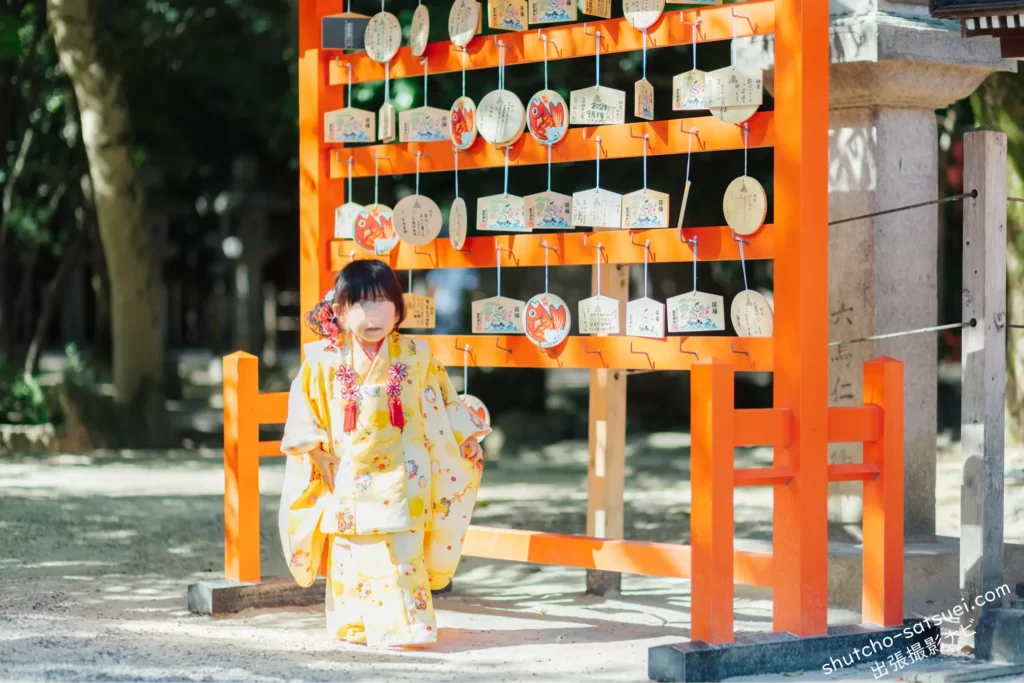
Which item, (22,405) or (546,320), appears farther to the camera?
(22,405)

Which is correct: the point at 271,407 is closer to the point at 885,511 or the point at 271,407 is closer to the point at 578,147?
the point at 578,147

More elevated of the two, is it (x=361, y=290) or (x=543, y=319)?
(x=361, y=290)

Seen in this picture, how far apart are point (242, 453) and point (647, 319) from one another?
6.20 ft

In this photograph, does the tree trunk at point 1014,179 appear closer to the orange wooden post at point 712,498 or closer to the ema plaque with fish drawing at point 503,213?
the ema plaque with fish drawing at point 503,213

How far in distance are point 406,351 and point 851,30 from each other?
8.01 feet

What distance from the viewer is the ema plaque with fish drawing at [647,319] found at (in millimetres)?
5418

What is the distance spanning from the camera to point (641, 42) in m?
5.62

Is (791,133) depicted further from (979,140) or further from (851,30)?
(851,30)

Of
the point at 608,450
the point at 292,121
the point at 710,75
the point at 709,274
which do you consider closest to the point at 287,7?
the point at 292,121

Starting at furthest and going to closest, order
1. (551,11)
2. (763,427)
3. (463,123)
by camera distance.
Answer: (463,123) < (551,11) < (763,427)

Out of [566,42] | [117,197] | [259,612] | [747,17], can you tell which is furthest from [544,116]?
[117,197]

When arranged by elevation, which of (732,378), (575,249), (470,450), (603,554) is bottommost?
(603,554)

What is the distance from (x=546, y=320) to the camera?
5.80m

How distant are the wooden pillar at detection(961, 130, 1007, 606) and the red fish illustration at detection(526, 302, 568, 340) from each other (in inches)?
60.7
